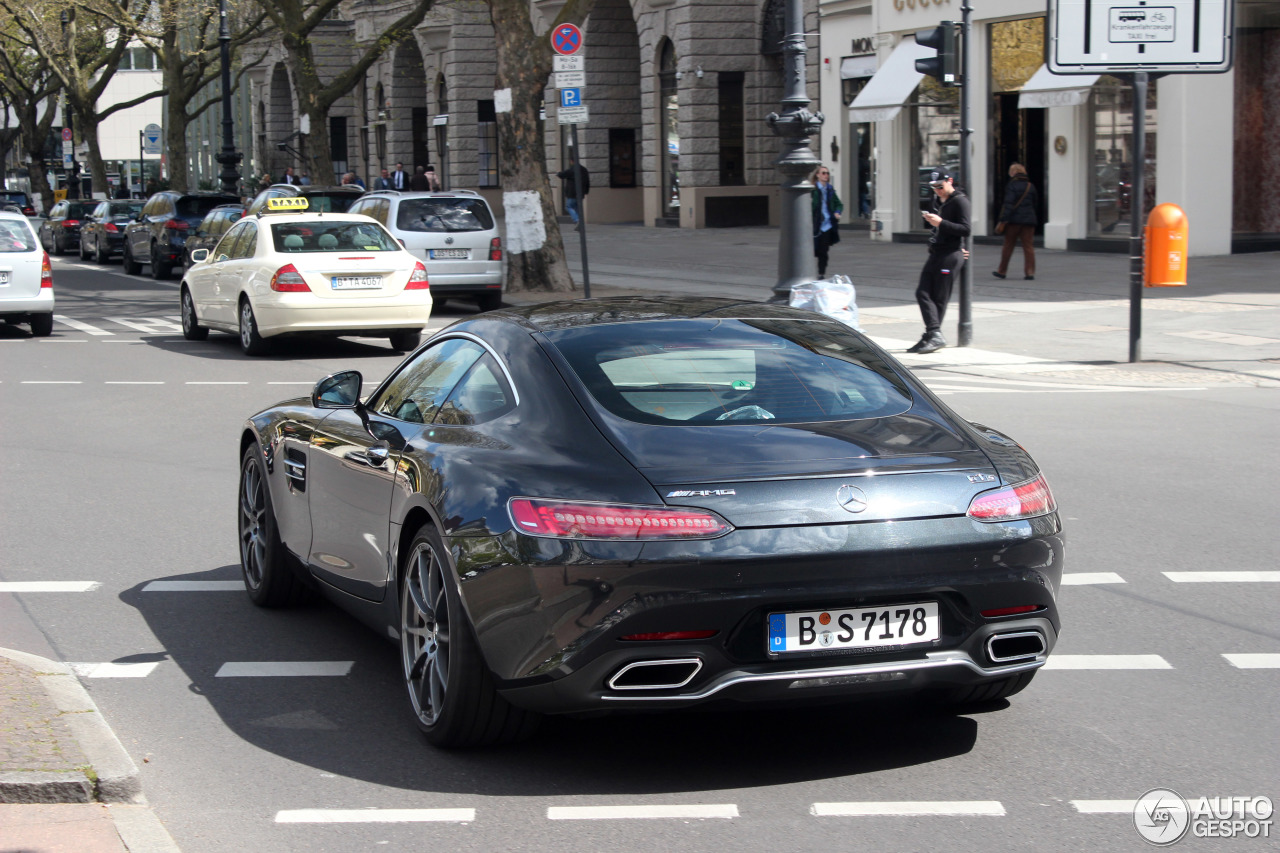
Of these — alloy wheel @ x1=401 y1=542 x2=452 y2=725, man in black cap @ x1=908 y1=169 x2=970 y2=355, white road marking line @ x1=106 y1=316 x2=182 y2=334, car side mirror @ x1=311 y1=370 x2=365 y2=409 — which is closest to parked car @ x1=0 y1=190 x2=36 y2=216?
white road marking line @ x1=106 y1=316 x2=182 y2=334

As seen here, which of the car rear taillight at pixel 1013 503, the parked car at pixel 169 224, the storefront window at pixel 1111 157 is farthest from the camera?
the parked car at pixel 169 224

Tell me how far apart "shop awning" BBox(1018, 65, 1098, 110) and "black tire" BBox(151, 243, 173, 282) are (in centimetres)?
1620

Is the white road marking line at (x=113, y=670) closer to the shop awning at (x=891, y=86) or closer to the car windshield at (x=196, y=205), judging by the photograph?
the car windshield at (x=196, y=205)

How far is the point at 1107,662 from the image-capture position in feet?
19.2

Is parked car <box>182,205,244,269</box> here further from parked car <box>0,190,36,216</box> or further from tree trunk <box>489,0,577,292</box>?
parked car <box>0,190,36,216</box>

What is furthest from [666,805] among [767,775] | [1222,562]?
[1222,562]

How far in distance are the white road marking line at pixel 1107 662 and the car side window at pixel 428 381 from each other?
2.33m

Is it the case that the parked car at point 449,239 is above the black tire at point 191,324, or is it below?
above

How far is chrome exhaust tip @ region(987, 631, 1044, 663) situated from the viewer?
15.0ft

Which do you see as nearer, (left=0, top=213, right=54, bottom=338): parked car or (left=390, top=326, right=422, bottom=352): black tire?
(left=390, top=326, right=422, bottom=352): black tire

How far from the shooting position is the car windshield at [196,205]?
99.7 ft

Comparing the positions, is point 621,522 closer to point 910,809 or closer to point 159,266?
point 910,809

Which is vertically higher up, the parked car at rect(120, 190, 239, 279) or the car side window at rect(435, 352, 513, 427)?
the parked car at rect(120, 190, 239, 279)

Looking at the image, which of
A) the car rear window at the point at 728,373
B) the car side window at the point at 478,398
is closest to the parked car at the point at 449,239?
the car side window at the point at 478,398
